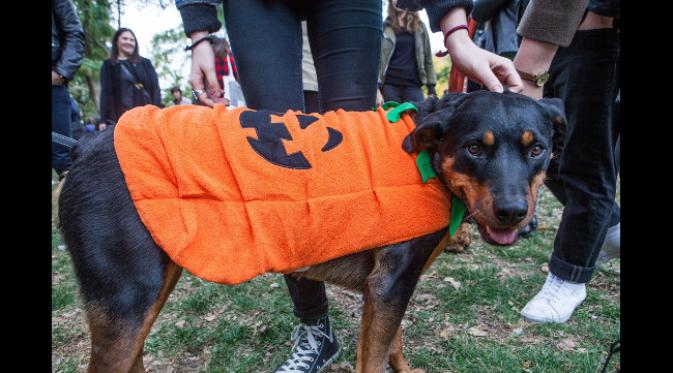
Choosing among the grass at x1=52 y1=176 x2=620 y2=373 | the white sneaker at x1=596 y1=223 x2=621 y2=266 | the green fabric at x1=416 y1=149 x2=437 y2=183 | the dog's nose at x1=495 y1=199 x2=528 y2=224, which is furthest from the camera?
the white sneaker at x1=596 y1=223 x2=621 y2=266

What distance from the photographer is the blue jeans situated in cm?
448

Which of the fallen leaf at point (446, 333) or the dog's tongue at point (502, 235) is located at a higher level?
the dog's tongue at point (502, 235)

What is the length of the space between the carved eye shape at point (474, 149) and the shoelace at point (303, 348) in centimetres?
154

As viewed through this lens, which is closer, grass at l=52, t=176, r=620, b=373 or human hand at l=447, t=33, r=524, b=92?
human hand at l=447, t=33, r=524, b=92

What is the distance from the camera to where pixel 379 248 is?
2.01 metres

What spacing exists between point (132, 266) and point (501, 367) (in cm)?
226

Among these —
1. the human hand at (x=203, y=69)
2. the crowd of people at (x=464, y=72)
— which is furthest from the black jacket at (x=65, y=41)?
the human hand at (x=203, y=69)

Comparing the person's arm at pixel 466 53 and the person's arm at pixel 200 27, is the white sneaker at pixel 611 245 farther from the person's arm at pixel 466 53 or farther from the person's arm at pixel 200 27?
the person's arm at pixel 200 27

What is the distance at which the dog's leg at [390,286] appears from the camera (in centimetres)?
199

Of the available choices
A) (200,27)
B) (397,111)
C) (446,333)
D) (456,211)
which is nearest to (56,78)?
(200,27)

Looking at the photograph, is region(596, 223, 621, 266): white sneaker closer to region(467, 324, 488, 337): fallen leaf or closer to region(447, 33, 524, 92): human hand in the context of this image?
region(467, 324, 488, 337): fallen leaf

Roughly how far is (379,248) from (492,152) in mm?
689

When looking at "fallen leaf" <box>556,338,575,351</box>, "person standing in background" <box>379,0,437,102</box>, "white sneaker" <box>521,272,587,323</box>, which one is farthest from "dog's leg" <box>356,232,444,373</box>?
"person standing in background" <box>379,0,437,102</box>

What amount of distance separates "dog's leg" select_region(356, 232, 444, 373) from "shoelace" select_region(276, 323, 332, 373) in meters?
0.67
